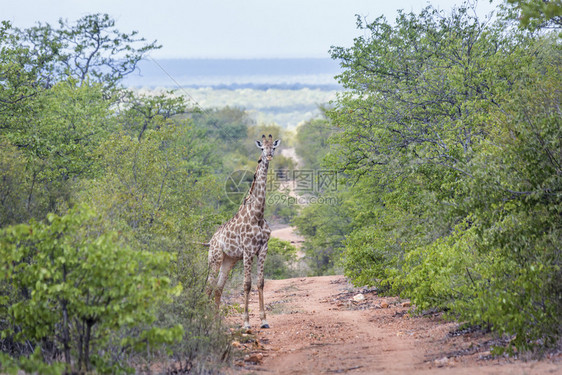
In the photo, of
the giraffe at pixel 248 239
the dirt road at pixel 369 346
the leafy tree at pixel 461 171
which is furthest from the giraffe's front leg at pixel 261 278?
the leafy tree at pixel 461 171

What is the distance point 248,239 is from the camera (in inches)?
560

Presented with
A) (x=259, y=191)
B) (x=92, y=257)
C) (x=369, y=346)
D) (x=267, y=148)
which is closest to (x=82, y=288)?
(x=92, y=257)

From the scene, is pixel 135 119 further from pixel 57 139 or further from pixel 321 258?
pixel 321 258

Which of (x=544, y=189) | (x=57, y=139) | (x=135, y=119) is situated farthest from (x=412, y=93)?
(x=135, y=119)

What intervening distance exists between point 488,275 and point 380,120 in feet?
32.6

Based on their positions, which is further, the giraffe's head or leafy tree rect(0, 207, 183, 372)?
the giraffe's head

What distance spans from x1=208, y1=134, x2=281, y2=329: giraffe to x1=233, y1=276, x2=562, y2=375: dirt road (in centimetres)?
134

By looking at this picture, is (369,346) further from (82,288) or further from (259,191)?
(82,288)

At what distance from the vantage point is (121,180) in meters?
15.6

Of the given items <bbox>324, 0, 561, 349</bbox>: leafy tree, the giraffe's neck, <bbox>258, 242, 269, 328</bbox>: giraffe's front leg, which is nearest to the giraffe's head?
the giraffe's neck

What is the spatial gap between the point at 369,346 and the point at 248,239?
4136 millimetres

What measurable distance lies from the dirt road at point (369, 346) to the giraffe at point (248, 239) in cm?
134

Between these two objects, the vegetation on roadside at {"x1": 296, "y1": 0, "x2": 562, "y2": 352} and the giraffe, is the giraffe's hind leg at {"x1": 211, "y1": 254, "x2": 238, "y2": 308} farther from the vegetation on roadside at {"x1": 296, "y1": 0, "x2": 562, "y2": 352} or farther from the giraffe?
the vegetation on roadside at {"x1": 296, "y1": 0, "x2": 562, "y2": 352}

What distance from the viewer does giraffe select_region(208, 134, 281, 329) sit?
1422 centimetres
